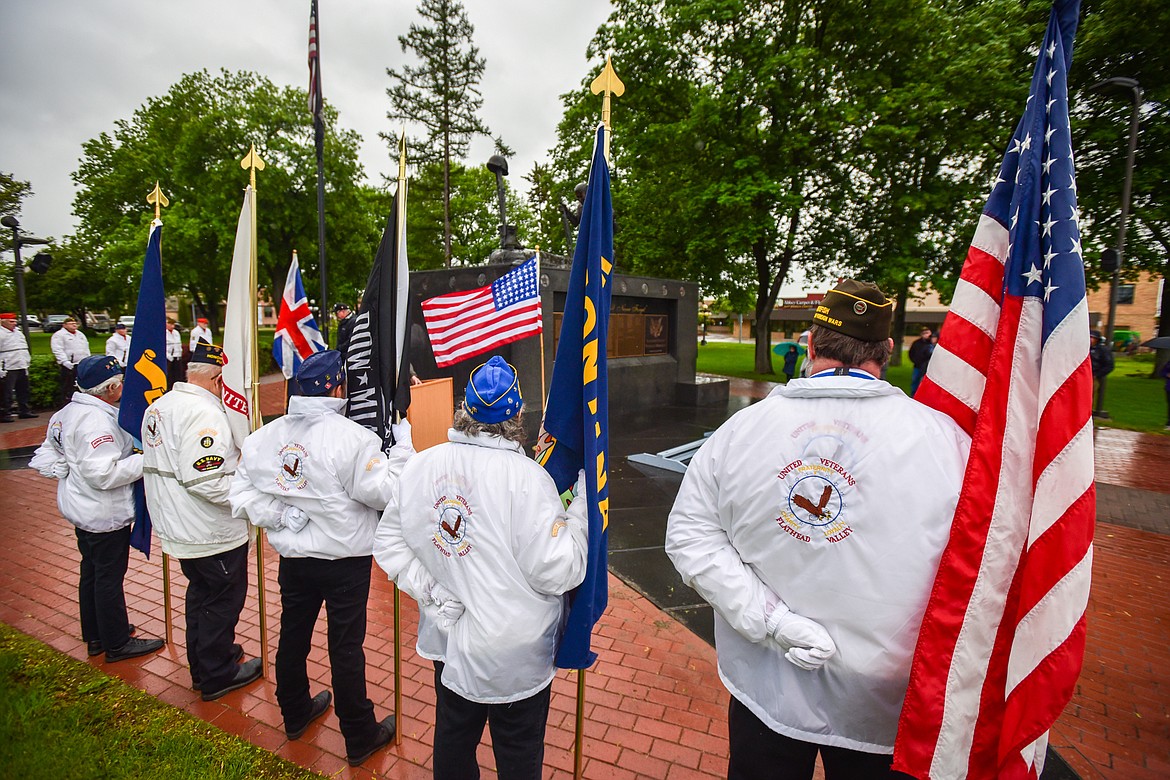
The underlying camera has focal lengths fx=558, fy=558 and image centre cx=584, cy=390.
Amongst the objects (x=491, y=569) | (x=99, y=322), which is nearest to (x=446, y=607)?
(x=491, y=569)

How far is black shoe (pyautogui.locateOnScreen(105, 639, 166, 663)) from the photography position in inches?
151

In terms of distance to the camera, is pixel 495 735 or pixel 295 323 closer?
pixel 495 735

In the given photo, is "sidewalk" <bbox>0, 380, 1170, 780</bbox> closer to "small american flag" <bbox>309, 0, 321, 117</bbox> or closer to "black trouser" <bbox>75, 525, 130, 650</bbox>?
"black trouser" <bbox>75, 525, 130, 650</bbox>

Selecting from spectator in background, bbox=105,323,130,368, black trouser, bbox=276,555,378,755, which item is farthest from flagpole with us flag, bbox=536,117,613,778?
Result: spectator in background, bbox=105,323,130,368

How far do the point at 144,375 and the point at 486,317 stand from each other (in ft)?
10.2

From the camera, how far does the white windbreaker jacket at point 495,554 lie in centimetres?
211

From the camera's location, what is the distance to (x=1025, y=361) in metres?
1.72

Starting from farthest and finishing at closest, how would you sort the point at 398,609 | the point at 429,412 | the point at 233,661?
the point at 429,412 < the point at 233,661 < the point at 398,609

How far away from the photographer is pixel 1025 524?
5.51ft

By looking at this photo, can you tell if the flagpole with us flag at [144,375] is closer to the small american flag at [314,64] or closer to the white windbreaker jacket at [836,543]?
the small american flag at [314,64]

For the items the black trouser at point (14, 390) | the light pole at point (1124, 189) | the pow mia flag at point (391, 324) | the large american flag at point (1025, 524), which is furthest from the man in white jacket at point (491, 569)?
the light pole at point (1124, 189)

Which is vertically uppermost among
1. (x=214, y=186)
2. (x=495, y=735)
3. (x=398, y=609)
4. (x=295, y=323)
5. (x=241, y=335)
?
(x=214, y=186)

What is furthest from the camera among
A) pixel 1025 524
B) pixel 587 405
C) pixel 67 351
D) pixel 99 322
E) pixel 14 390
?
pixel 99 322

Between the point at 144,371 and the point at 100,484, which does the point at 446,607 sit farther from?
the point at 144,371
